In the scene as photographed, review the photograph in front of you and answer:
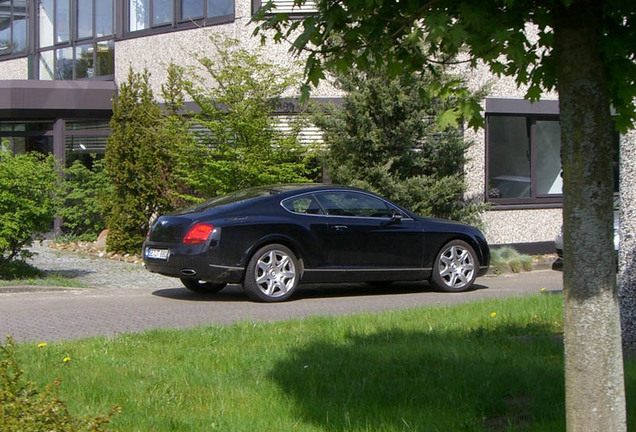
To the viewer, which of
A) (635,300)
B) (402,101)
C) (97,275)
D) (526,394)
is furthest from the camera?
(402,101)

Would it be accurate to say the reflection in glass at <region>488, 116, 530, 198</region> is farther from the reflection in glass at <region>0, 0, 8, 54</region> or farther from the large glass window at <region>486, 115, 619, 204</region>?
the reflection in glass at <region>0, 0, 8, 54</region>

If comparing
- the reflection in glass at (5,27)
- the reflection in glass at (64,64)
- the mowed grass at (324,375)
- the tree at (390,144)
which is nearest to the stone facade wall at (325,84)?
Result: the tree at (390,144)

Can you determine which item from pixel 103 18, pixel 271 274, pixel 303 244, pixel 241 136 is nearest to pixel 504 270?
pixel 241 136

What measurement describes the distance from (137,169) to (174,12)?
3.88 meters

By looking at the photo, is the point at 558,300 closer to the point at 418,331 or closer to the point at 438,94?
the point at 418,331

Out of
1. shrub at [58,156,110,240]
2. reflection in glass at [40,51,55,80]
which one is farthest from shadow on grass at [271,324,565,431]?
reflection in glass at [40,51,55,80]

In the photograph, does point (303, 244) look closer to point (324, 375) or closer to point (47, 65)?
point (324, 375)

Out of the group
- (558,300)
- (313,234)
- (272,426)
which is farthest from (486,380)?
(313,234)

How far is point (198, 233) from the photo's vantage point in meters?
11.5

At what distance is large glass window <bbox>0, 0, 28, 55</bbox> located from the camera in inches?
976

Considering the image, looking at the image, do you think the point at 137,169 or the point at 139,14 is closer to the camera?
the point at 137,169

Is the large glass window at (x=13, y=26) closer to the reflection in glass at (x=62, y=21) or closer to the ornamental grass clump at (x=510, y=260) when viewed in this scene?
the reflection in glass at (x=62, y=21)

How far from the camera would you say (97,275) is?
14758 mm

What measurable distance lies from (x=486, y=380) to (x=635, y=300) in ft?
6.24
